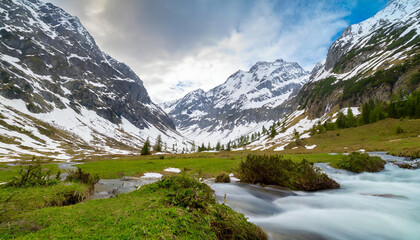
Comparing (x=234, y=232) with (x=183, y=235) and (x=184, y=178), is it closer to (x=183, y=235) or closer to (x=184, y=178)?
(x=183, y=235)

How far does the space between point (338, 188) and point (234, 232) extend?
45.9 feet

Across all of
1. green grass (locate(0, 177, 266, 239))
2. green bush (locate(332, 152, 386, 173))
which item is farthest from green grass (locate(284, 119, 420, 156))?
green grass (locate(0, 177, 266, 239))

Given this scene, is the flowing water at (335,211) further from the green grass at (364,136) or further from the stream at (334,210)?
the green grass at (364,136)

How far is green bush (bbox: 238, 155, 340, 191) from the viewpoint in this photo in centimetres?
1424

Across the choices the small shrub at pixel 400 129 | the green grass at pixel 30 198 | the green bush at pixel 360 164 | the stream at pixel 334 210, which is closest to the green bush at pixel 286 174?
the stream at pixel 334 210

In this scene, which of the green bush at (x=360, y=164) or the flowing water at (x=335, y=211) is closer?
the flowing water at (x=335, y=211)

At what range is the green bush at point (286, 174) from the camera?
1424cm

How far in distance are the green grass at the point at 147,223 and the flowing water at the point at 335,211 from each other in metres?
0.79

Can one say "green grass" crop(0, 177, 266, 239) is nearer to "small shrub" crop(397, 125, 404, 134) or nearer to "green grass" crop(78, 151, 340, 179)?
"green grass" crop(78, 151, 340, 179)

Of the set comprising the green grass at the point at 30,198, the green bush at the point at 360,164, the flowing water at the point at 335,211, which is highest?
the green bush at the point at 360,164

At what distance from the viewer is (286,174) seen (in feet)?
48.4

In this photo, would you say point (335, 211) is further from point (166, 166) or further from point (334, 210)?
point (166, 166)

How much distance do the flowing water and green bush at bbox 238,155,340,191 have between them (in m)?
0.76

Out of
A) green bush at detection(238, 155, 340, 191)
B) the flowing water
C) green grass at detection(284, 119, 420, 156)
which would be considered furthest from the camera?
green grass at detection(284, 119, 420, 156)
